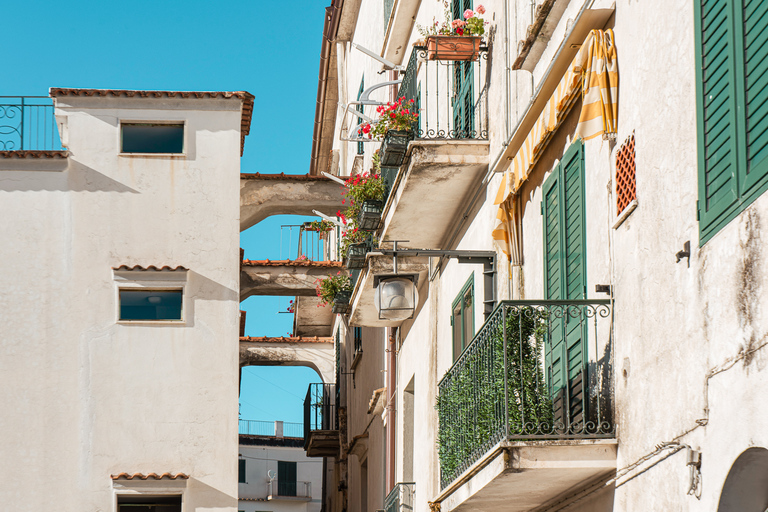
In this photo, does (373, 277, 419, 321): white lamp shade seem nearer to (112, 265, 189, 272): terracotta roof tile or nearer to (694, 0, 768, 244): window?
(694, 0, 768, 244): window

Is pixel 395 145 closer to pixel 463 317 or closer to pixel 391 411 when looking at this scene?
pixel 463 317

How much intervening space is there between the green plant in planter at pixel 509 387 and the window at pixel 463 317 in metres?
2.58

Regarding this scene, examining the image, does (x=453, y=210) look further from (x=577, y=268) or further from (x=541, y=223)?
(x=577, y=268)

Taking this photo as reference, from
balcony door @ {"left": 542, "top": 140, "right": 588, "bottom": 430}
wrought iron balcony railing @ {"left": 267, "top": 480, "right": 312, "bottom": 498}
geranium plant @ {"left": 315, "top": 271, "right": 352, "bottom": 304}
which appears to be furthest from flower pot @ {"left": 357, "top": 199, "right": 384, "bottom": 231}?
wrought iron balcony railing @ {"left": 267, "top": 480, "right": 312, "bottom": 498}

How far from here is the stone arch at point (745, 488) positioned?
5.91 metres

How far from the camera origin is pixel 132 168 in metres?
18.5

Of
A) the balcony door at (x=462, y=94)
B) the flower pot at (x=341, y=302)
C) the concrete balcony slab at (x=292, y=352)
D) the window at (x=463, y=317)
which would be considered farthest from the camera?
the concrete balcony slab at (x=292, y=352)

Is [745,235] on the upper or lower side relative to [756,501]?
upper

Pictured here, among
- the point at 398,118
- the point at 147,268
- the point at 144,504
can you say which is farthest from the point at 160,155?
the point at 398,118

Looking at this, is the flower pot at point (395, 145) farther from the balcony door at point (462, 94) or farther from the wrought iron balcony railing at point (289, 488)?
the wrought iron balcony railing at point (289, 488)

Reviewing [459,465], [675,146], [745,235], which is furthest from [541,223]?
[745,235]

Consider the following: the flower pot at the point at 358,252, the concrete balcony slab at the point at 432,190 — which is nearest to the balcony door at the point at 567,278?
the concrete balcony slab at the point at 432,190

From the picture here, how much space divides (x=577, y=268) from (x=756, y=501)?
328 cm

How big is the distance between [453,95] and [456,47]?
174cm
